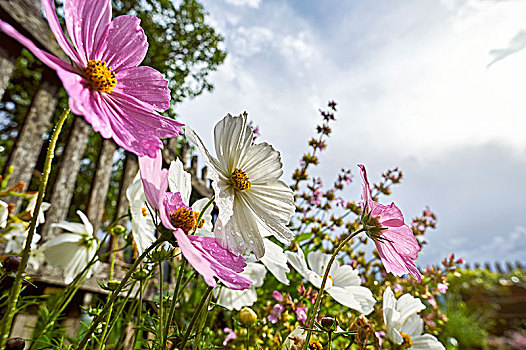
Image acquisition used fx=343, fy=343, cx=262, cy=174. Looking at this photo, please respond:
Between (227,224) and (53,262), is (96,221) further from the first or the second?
(227,224)

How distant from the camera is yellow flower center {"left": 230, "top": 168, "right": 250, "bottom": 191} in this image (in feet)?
1.24

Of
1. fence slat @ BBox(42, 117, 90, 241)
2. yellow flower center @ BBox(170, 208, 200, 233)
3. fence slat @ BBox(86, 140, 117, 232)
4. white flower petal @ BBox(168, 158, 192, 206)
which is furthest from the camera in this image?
fence slat @ BBox(86, 140, 117, 232)

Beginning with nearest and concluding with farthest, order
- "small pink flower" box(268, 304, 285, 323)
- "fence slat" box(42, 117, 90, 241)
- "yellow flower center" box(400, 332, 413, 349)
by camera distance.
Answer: "yellow flower center" box(400, 332, 413, 349) → "small pink flower" box(268, 304, 285, 323) → "fence slat" box(42, 117, 90, 241)

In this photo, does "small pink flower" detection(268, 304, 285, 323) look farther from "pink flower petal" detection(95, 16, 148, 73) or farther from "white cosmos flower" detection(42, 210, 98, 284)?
"pink flower petal" detection(95, 16, 148, 73)

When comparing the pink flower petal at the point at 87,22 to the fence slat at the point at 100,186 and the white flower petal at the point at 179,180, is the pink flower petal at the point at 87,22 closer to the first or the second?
the white flower petal at the point at 179,180

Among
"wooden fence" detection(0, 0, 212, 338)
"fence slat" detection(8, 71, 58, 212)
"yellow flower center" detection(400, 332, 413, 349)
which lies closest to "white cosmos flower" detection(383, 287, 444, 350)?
"yellow flower center" detection(400, 332, 413, 349)

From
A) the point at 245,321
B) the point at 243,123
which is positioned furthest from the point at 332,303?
the point at 243,123

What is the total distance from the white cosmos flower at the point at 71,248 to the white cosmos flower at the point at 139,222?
0.22 meters

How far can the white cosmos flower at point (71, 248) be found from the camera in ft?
2.19

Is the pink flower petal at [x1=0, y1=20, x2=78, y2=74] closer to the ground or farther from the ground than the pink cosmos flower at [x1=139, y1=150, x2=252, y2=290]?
farther from the ground

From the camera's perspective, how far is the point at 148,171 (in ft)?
0.91

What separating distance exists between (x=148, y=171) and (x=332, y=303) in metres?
1.09

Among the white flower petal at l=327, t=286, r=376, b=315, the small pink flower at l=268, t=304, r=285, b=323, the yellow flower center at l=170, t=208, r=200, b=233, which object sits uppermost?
the yellow flower center at l=170, t=208, r=200, b=233

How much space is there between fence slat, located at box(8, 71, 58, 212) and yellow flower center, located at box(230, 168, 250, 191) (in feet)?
3.53
